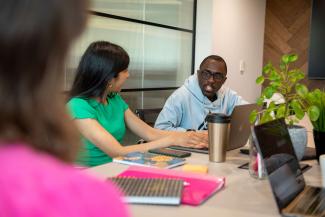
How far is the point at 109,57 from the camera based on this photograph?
6.86 feet

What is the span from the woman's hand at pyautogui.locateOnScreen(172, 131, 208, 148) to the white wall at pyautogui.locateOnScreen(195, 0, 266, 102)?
2313 millimetres

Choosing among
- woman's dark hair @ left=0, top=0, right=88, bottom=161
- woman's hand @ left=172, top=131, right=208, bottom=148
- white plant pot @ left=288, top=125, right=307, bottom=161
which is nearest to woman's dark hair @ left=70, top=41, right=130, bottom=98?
woman's hand @ left=172, top=131, right=208, bottom=148

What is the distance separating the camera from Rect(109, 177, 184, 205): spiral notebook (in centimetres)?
110

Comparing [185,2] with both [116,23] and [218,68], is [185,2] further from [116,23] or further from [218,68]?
[218,68]

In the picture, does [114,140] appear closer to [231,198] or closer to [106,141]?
[106,141]

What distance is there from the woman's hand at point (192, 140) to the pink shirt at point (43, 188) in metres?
1.45

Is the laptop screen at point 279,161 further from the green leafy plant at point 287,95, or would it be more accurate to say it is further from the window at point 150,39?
the window at point 150,39

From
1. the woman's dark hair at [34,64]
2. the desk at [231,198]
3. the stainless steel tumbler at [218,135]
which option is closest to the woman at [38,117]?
the woman's dark hair at [34,64]

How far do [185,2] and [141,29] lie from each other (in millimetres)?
839

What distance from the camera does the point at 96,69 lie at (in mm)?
2090

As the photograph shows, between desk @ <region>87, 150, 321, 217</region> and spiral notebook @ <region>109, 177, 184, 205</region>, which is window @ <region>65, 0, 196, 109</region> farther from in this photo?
spiral notebook @ <region>109, 177, 184, 205</region>

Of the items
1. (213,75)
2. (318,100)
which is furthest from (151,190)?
(213,75)

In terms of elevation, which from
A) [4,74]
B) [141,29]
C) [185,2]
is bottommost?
[4,74]

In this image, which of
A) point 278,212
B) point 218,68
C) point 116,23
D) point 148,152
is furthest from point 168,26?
point 278,212
